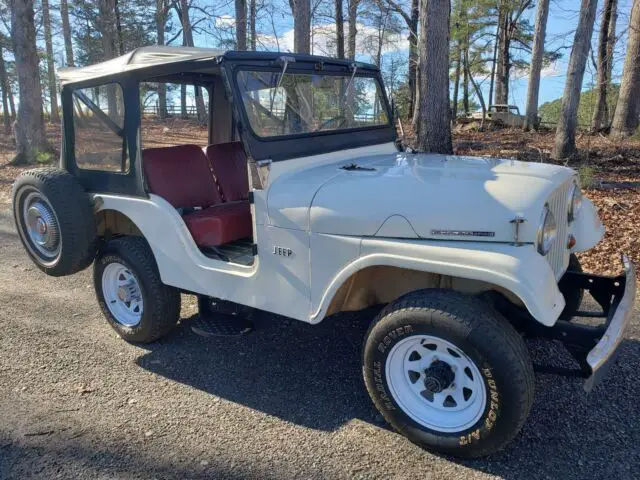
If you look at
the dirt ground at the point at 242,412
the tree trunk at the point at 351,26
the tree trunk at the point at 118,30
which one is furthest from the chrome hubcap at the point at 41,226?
the tree trunk at the point at 118,30

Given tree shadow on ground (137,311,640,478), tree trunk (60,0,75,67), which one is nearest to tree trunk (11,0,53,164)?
tree shadow on ground (137,311,640,478)

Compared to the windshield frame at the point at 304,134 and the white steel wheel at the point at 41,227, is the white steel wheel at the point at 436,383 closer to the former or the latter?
the windshield frame at the point at 304,134

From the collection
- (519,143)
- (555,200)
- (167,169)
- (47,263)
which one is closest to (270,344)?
(167,169)

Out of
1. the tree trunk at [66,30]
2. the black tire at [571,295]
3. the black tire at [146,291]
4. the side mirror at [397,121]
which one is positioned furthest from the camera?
the tree trunk at [66,30]

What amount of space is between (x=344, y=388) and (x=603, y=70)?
50.6 ft

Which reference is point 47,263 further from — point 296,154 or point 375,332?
point 375,332

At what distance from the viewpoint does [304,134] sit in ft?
11.6

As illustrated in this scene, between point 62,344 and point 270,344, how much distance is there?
1556mm

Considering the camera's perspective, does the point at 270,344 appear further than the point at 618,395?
Yes

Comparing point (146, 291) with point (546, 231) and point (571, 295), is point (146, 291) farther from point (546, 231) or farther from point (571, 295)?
point (571, 295)

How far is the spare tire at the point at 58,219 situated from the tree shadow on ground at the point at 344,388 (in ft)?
3.01

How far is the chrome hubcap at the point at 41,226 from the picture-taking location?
3.92 meters

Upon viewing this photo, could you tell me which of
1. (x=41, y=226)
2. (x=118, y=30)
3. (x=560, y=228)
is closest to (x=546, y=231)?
(x=560, y=228)

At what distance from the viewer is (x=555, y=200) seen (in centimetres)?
288
